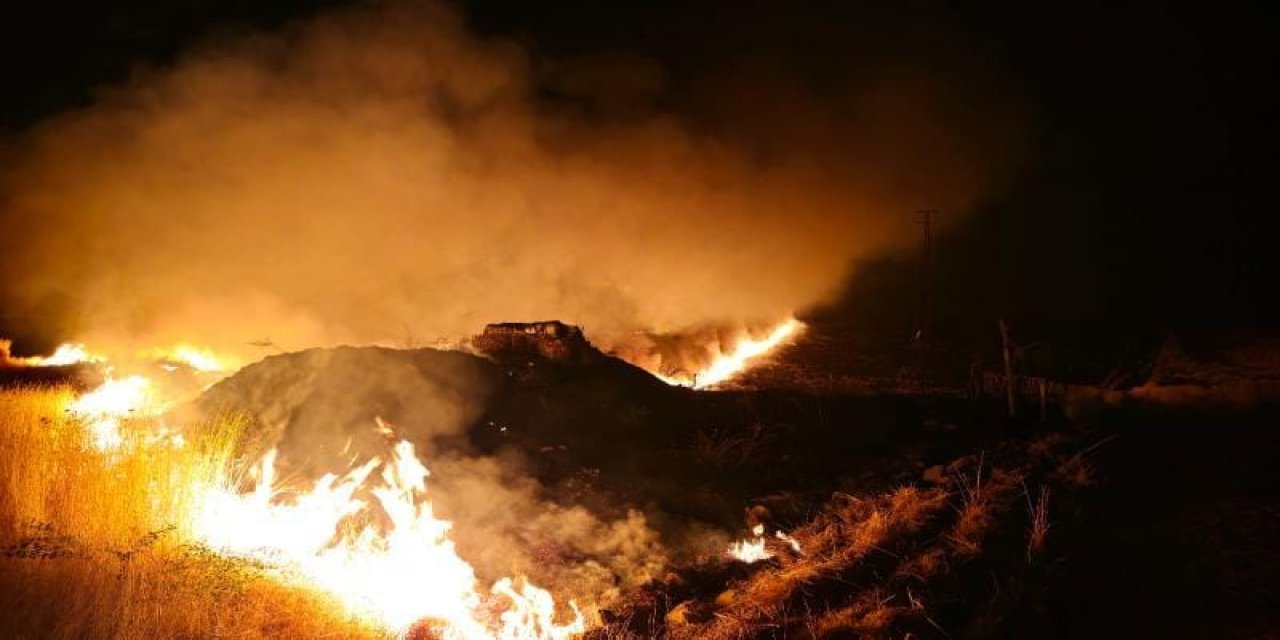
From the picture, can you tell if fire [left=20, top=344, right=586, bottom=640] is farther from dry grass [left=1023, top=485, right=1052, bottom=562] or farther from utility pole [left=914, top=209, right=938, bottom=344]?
utility pole [left=914, top=209, right=938, bottom=344]

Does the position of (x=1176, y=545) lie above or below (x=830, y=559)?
above

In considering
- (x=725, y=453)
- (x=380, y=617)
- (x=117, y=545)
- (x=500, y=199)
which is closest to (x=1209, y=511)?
(x=725, y=453)

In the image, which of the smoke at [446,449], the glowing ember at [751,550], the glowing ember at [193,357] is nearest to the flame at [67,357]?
the glowing ember at [193,357]

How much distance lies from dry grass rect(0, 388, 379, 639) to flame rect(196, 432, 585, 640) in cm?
30

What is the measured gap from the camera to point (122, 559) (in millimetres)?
4867

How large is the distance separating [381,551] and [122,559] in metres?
1.69

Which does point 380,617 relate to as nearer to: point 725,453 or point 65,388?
point 725,453

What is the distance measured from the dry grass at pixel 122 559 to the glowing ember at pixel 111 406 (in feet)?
1.46

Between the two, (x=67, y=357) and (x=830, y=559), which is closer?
(x=830, y=559)

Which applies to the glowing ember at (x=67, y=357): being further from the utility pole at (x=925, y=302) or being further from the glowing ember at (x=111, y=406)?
the utility pole at (x=925, y=302)

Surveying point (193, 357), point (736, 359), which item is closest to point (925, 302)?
point (736, 359)

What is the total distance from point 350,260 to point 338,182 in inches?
63.5

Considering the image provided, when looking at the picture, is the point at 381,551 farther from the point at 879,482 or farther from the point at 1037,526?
the point at 1037,526

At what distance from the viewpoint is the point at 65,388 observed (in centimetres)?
1000
